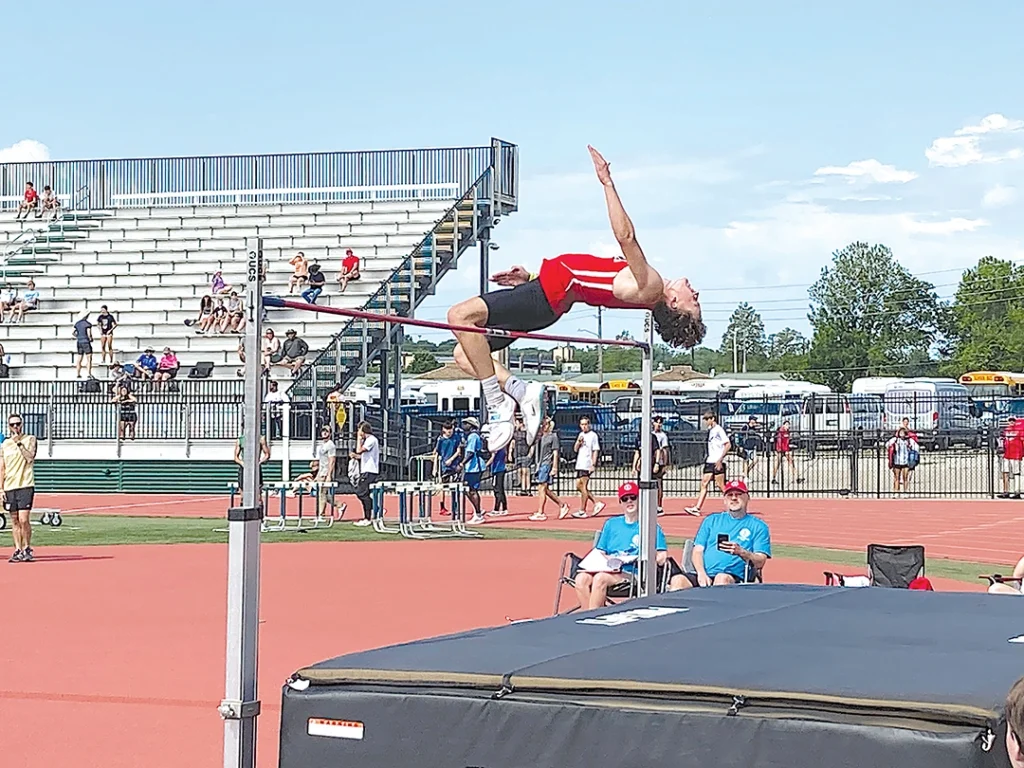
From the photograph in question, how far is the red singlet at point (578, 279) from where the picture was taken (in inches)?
348

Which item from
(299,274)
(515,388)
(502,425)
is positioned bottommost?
(502,425)

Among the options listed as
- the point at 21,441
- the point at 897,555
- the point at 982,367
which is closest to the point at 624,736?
the point at 897,555

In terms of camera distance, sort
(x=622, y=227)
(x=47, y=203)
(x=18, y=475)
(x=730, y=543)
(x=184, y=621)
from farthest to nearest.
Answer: (x=47, y=203) → (x=18, y=475) → (x=184, y=621) → (x=730, y=543) → (x=622, y=227)

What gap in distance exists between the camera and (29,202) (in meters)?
39.4

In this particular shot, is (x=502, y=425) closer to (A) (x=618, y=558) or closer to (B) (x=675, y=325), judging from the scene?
(B) (x=675, y=325)

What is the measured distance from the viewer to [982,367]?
9288 centimetres

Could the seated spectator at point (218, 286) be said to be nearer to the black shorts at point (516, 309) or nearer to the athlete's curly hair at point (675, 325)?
the athlete's curly hair at point (675, 325)

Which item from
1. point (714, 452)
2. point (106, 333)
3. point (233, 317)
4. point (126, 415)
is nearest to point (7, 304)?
point (106, 333)

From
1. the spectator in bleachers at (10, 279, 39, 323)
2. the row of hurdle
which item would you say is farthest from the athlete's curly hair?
the spectator in bleachers at (10, 279, 39, 323)

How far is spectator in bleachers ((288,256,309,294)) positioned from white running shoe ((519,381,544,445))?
74.5ft

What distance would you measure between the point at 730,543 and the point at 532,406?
273 cm

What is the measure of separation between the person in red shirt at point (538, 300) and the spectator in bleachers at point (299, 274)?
22.4 metres

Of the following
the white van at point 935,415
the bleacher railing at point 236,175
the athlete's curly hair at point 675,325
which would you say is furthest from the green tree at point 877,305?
the athlete's curly hair at point 675,325

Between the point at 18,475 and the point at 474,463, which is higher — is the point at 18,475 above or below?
above
